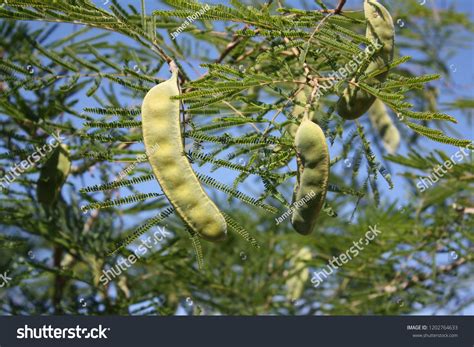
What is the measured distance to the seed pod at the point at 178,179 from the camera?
132 centimetres

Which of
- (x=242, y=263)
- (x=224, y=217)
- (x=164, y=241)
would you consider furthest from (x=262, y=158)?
(x=242, y=263)

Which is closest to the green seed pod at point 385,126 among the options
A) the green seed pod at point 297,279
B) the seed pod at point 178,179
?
the green seed pod at point 297,279

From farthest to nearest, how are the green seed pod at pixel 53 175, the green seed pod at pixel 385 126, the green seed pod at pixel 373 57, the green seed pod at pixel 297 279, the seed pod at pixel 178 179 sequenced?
1. the green seed pod at pixel 297 279
2. the green seed pod at pixel 385 126
3. the green seed pod at pixel 53 175
4. the green seed pod at pixel 373 57
5. the seed pod at pixel 178 179

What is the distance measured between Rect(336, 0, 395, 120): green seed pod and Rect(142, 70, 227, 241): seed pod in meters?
0.43

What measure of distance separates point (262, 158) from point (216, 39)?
40.7 inches

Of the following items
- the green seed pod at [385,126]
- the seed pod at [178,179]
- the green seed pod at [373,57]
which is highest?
the green seed pod at [385,126]

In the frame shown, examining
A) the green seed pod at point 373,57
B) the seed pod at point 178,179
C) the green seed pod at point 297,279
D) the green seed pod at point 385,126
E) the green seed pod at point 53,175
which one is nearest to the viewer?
the seed pod at point 178,179

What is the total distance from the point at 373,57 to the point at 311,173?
0.31m

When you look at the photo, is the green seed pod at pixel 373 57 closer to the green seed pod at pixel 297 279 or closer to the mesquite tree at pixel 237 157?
the mesquite tree at pixel 237 157

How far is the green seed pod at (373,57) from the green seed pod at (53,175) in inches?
40.4

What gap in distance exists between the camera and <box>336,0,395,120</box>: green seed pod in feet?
4.89

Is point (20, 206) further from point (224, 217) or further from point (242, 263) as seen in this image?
point (224, 217)

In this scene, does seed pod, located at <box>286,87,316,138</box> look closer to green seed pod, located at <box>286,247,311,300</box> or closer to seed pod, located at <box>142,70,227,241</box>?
seed pod, located at <box>142,70,227,241</box>

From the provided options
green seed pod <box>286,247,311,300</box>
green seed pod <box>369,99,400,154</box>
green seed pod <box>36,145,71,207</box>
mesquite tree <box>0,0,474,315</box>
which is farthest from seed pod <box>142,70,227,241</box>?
green seed pod <box>286,247,311,300</box>
